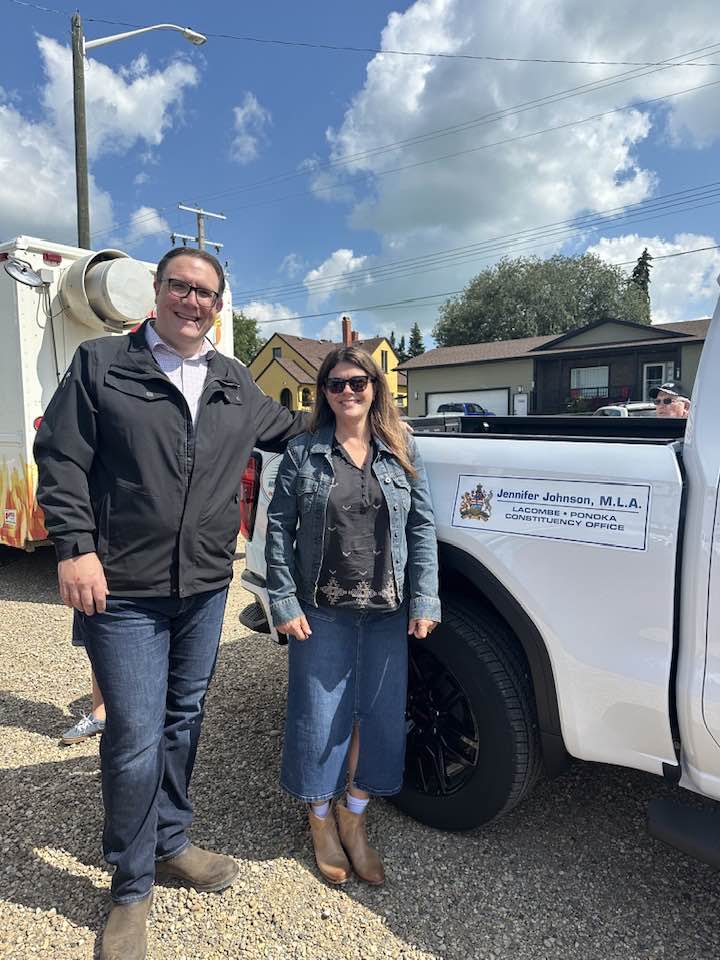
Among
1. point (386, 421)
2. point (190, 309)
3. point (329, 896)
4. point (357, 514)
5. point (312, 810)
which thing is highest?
point (190, 309)

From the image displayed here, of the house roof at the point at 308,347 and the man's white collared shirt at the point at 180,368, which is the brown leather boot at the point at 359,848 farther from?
the house roof at the point at 308,347

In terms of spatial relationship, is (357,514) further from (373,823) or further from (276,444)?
(373,823)

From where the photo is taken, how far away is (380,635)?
2.29 m

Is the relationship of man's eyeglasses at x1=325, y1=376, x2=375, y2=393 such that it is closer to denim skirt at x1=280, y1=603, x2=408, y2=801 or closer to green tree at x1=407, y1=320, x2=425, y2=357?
denim skirt at x1=280, y1=603, x2=408, y2=801

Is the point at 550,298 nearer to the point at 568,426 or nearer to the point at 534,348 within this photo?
the point at 534,348

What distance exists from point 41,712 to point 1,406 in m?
3.01

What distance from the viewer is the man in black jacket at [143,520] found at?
1885 millimetres

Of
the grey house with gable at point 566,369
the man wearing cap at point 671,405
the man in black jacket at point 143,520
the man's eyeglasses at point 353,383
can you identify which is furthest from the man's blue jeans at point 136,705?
the grey house with gable at point 566,369

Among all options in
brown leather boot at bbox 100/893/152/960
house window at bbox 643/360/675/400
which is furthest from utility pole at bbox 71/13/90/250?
house window at bbox 643/360/675/400

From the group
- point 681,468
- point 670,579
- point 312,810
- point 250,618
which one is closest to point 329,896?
point 312,810

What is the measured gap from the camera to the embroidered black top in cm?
219

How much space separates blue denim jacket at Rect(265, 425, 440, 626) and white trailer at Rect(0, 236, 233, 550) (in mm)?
3772

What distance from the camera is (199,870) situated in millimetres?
2227

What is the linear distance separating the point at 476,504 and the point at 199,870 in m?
1.55
